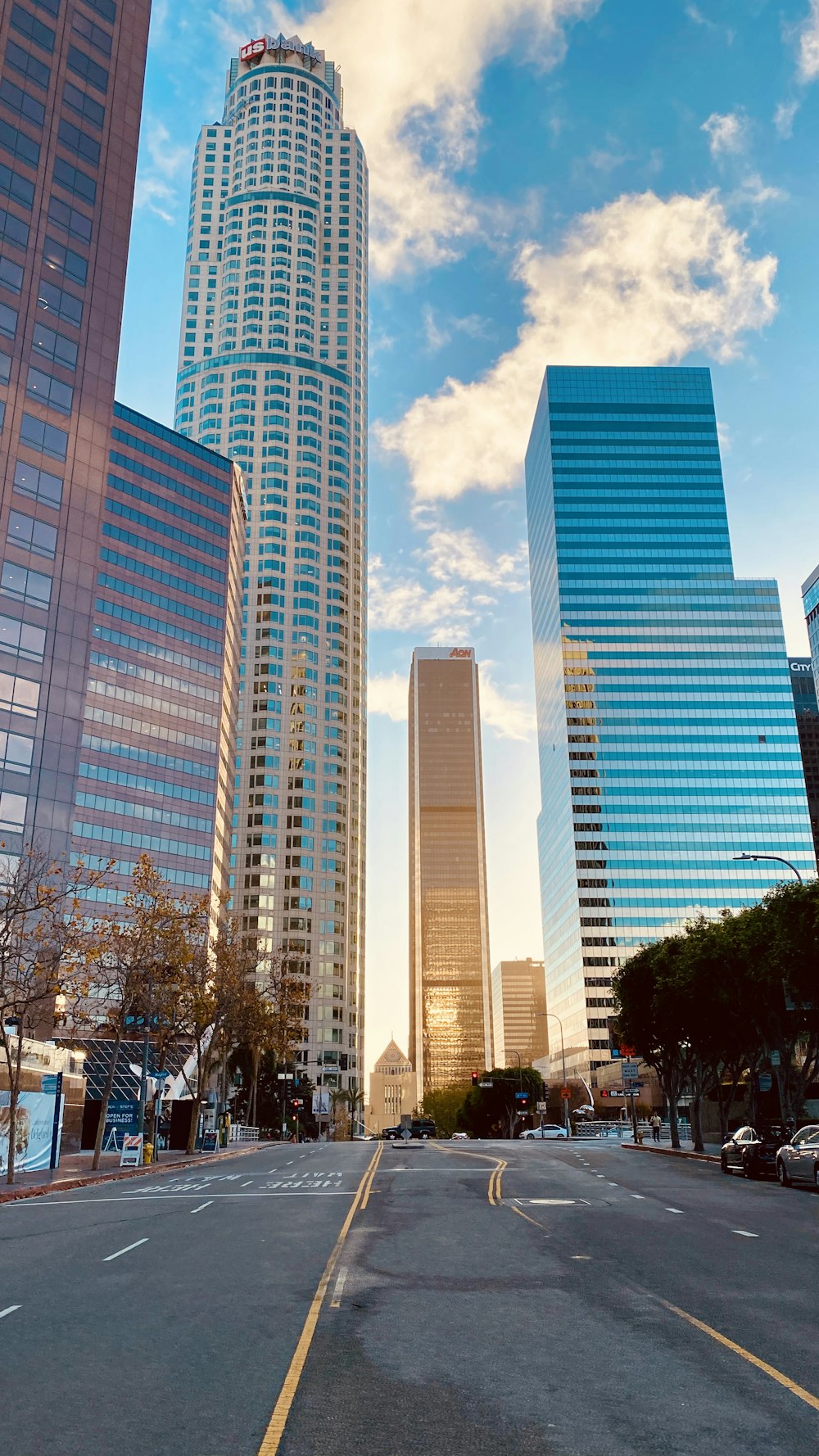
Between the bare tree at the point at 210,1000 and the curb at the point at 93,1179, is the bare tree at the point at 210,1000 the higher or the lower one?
the higher one

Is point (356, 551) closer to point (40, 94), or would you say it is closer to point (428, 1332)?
point (40, 94)

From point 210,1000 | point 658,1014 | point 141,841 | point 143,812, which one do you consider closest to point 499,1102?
point 141,841

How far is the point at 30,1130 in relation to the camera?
134ft

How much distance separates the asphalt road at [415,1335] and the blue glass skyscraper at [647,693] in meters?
157

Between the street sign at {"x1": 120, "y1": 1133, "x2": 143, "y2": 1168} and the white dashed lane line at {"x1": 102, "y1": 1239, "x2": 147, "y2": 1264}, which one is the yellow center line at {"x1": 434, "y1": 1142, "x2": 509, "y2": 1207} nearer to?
the white dashed lane line at {"x1": 102, "y1": 1239, "x2": 147, "y2": 1264}

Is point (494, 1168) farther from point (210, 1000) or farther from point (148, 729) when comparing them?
point (148, 729)

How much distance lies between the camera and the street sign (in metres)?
44.8

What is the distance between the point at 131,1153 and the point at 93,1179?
27.5 ft

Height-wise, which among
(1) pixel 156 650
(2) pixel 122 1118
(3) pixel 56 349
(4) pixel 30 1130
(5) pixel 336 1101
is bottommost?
(4) pixel 30 1130

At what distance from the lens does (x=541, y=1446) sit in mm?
7176

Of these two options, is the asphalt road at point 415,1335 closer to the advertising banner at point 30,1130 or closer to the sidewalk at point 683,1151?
the advertising banner at point 30,1130

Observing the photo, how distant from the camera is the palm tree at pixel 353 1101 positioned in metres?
158

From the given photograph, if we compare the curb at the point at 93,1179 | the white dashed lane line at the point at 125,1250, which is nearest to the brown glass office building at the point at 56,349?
the curb at the point at 93,1179

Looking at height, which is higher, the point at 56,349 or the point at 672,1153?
the point at 56,349
